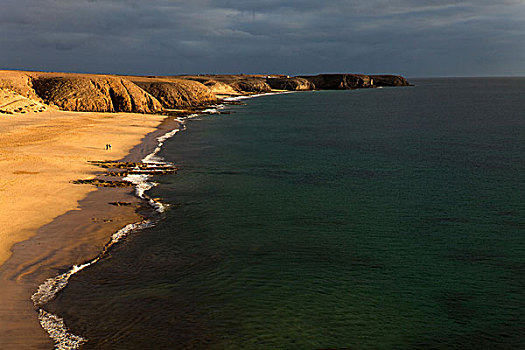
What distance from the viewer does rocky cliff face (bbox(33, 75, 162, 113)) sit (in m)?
75.4

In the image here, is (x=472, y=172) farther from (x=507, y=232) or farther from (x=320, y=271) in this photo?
(x=320, y=271)

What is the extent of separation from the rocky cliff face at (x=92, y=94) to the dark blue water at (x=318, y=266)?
1903 inches

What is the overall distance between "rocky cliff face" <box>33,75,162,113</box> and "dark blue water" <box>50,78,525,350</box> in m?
48.3

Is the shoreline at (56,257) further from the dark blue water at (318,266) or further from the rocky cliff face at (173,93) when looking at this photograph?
the rocky cliff face at (173,93)

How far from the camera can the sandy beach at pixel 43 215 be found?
13.7 m

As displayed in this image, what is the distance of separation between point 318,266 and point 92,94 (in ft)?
227

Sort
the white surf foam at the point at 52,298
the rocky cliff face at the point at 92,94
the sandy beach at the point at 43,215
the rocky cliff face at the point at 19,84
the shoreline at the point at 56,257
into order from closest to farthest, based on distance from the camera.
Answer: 1. the white surf foam at the point at 52,298
2. the shoreline at the point at 56,257
3. the sandy beach at the point at 43,215
4. the rocky cliff face at the point at 19,84
5. the rocky cliff face at the point at 92,94

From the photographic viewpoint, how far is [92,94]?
77.6 metres

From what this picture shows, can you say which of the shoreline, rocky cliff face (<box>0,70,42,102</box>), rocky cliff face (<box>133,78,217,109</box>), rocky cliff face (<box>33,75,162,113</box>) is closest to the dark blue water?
the shoreline

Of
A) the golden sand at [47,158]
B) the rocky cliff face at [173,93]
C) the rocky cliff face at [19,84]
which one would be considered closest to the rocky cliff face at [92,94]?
the rocky cliff face at [19,84]

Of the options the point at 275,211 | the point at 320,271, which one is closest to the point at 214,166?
the point at 275,211

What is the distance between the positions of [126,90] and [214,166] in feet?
167

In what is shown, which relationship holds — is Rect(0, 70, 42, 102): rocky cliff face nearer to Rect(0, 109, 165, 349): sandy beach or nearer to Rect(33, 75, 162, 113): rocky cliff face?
Rect(33, 75, 162, 113): rocky cliff face

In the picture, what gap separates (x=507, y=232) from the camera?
2077 centimetres
